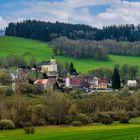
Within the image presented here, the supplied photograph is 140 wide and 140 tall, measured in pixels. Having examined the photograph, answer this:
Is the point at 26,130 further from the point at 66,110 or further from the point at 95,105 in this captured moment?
the point at 95,105

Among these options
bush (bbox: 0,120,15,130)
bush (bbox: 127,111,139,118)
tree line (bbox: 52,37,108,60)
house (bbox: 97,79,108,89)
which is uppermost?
tree line (bbox: 52,37,108,60)

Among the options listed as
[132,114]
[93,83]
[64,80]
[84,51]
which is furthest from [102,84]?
[132,114]

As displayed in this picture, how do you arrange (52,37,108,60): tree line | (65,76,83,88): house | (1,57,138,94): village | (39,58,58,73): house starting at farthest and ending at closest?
(52,37,108,60): tree line → (39,58,58,73): house → (65,76,83,88): house → (1,57,138,94): village

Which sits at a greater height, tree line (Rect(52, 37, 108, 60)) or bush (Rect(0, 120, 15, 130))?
tree line (Rect(52, 37, 108, 60))

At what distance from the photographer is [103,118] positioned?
2753 inches

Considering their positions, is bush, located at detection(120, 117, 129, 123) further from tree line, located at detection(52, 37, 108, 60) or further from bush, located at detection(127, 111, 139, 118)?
tree line, located at detection(52, 37, 108, 60)

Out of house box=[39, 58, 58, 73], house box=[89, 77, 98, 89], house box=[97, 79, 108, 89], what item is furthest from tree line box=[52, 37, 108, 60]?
house box=[97, 79, 108, 89]

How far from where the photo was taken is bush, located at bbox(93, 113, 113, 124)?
68562mm

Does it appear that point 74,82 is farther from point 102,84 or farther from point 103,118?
point 103,118

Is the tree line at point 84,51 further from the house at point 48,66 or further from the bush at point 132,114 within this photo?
the bush at point 132,114

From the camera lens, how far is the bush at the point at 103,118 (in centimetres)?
6856

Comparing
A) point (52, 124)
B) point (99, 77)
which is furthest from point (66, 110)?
point (99, 77)

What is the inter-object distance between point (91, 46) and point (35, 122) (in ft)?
429

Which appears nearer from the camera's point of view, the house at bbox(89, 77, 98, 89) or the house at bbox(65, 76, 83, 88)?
the house at bbox(65, 76, 83, 88)
